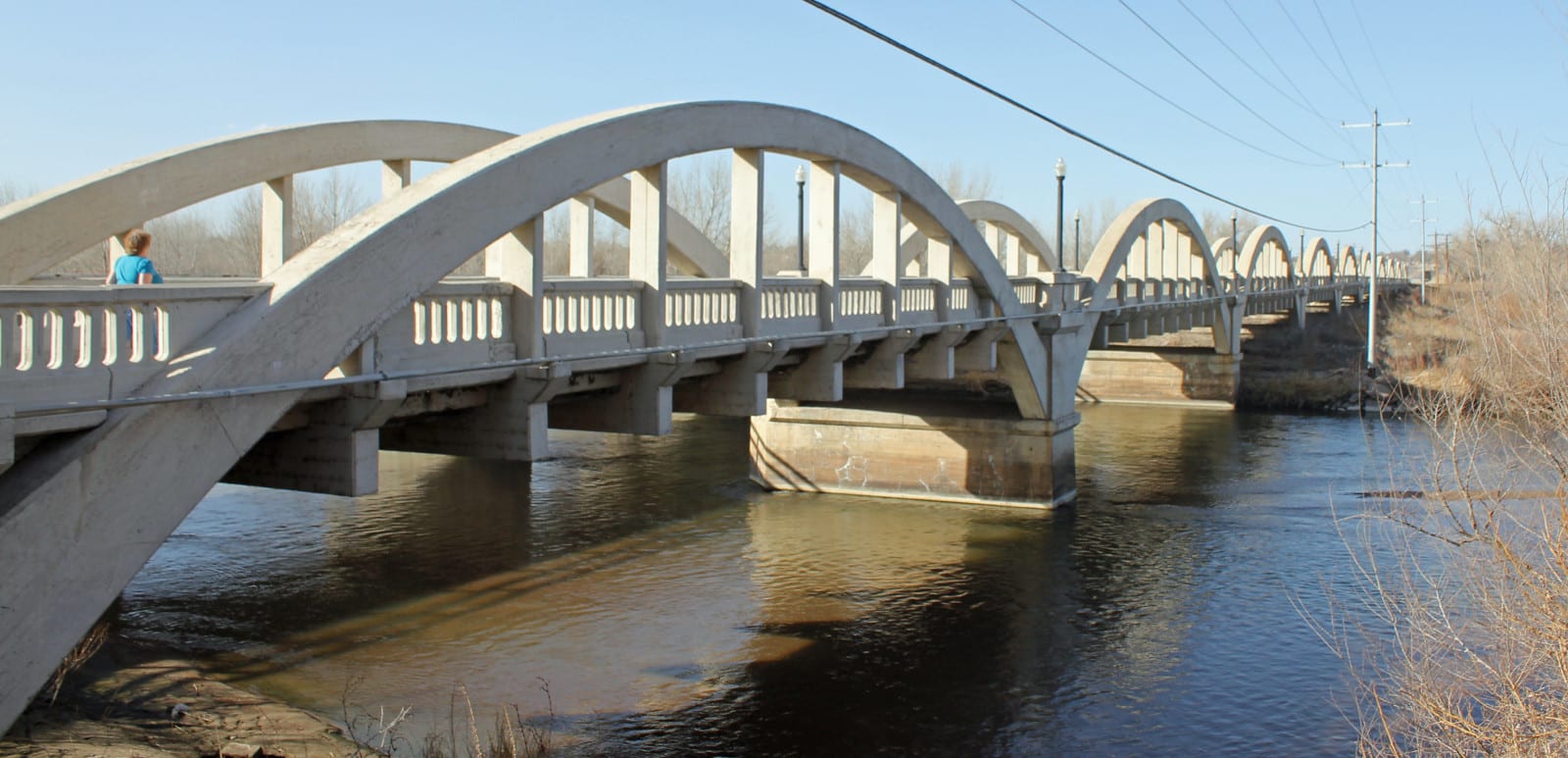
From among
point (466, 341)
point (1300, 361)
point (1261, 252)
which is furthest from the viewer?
point (1261, 252)

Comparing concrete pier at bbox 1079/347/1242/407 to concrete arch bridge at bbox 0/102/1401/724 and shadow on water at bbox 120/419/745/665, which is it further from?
shadow on water at bbox 120/419/745/665

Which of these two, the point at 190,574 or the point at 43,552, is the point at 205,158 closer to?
the point at 190,574

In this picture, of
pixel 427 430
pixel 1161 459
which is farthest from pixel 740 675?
pixel 1161 459

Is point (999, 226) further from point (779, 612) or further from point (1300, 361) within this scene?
point (1300, 361)

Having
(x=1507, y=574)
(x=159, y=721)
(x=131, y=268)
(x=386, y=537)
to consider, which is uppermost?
(x=131, y=268)

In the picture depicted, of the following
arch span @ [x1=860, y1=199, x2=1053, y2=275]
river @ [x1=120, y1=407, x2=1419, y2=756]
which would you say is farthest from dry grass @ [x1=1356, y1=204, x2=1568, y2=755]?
arch span @ [x1=860, y1=199, x2=1053, y2=275]

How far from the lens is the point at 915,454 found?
2598 centimetres

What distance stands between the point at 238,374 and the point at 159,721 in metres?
5.22

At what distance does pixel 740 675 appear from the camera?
591 inches

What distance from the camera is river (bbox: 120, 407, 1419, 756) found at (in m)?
13.6

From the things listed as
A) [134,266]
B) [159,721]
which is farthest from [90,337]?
[159,721]

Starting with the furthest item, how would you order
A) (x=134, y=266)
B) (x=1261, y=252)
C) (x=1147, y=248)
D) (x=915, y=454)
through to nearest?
(x=1261, y=252), (x=1147, y=248), (x=915, y=454), (x=134, y=266)

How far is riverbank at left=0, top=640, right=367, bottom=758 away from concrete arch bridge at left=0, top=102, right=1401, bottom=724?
238cm

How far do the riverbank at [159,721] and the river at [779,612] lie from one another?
28.7 inches
